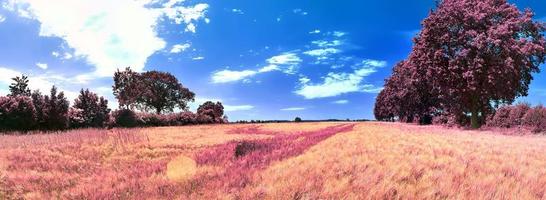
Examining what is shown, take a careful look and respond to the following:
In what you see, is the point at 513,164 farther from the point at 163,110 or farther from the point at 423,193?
the point at 163,110

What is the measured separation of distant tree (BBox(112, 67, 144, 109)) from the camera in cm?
9762

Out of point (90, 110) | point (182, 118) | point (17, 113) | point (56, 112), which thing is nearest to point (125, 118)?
point (90, 110)

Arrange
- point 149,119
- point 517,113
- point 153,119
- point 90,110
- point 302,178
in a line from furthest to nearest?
point 153,119 → point 149,119 → point 90,110 → point 517,113 → point 302,178

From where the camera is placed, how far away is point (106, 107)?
6869 cm

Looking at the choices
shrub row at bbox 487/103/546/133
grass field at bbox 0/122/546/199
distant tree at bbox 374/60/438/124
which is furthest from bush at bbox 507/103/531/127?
distant tree at bbox 374/60/438/124

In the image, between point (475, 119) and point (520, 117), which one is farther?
point (475, 119)

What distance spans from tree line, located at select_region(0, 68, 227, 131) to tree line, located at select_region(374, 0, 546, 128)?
36.8 m

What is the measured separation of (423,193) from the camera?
8.77m

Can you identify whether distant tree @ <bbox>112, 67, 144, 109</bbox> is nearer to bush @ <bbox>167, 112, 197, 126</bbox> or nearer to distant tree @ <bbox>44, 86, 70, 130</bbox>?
bush @ <bbox>167, 112, 197, 126</bbox>

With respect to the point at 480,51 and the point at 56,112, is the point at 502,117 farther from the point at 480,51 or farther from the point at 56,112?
the point at 56,112

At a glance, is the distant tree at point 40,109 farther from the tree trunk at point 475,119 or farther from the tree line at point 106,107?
the tree trunk at point 475,119

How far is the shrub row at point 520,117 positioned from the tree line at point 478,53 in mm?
A: 1347

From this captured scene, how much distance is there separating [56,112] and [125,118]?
12.4m

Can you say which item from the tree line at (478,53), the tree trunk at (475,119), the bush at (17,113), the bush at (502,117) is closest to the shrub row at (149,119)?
the bush at (17,113)
